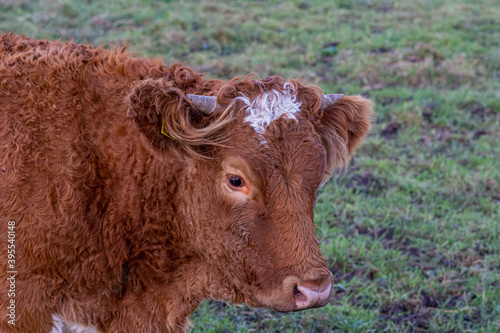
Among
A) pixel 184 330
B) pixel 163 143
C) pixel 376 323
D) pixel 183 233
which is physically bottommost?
pixel 376 323

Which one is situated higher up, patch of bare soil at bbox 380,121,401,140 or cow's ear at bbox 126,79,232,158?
cow's ear at bbox 126,79,232,158

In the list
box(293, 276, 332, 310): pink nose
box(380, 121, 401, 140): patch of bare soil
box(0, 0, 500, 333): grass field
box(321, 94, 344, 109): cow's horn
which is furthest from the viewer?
box(380, 121, 401, 140): patch of bare soil

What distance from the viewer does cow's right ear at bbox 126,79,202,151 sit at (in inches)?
100

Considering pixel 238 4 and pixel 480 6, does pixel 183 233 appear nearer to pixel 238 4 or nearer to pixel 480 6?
pixel 238 4

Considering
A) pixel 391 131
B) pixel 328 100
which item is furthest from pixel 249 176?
pixel 391 131

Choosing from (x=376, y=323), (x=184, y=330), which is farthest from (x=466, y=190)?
(x=184, y=330)

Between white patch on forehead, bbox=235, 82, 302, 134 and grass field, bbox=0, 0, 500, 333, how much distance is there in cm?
186

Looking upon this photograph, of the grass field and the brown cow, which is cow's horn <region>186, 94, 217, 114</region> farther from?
the grass field

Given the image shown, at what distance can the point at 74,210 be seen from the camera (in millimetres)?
2668

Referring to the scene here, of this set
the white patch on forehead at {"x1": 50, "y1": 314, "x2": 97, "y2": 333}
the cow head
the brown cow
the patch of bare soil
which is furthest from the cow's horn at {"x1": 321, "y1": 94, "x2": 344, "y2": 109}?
the patch of bare soil

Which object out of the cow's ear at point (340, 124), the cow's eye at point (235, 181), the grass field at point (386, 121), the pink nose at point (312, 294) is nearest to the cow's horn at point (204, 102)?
the cow's eye at point (235, 181)

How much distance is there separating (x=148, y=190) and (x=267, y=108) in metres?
0.73

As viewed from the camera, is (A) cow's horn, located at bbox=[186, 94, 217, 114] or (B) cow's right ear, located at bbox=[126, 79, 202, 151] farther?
(A) cow's horn, located at bbox=[186, 94, 217, 114]

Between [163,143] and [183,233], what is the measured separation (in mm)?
481
